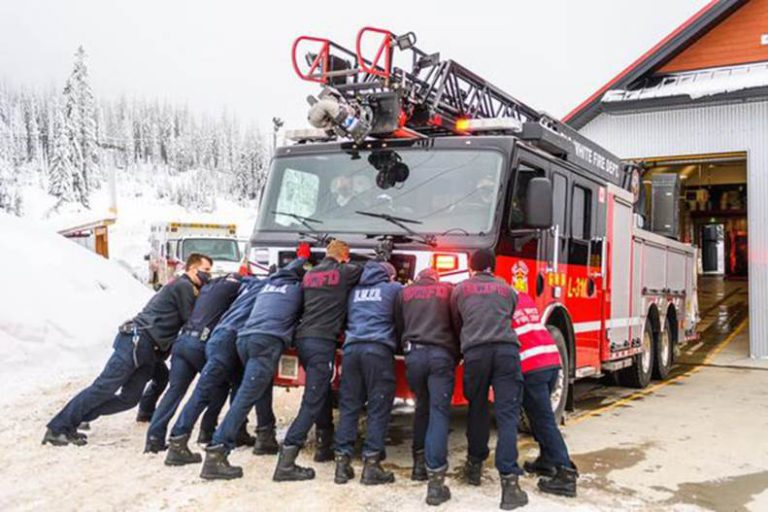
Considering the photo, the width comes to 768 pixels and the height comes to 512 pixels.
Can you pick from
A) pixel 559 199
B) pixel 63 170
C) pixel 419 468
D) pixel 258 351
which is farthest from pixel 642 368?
pixel 63 170

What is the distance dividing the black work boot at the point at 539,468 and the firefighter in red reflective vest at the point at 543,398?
0.09 ft

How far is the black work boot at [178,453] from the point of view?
5.81 meters

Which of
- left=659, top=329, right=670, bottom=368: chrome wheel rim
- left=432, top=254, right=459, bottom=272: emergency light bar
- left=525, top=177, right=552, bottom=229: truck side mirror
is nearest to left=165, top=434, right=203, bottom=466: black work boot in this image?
left=432, top=254, right=459, bottom=272: emergency light bar

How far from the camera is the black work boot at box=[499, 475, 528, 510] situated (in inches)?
197

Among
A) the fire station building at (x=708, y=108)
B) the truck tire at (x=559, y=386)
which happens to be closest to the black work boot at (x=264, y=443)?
the truck tire at (x=559, y=386)

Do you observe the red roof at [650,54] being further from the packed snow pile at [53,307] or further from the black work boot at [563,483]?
the black work boot at [563,483]

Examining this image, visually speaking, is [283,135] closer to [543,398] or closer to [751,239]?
[543,398]

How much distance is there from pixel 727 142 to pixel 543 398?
11191 mm

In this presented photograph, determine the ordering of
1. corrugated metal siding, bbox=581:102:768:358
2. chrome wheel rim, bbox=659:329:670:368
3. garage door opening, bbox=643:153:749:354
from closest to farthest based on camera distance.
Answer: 1. chrome wheel rim, bbox=659:329:670:368
2. garage door opening, bbox=643:153:749:354
3. corrugated metal siding, bbox=581:102:768:358

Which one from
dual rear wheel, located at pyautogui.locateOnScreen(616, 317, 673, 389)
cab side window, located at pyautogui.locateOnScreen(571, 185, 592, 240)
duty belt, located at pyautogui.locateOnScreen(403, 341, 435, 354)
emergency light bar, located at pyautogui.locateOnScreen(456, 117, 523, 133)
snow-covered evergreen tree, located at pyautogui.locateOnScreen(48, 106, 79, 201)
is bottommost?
dual rear wheel, located at pyautogui.locateOnScreen(616, 317, 673, 389)

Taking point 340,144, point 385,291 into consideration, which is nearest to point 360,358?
point 385,291

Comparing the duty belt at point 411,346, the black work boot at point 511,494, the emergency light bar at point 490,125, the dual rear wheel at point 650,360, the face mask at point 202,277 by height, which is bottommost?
the black work boot at point 511,494

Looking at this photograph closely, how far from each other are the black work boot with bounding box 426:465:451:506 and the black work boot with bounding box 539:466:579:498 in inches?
29.6

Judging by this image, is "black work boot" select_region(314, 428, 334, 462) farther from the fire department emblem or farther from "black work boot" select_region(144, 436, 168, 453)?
the fire department emblem
